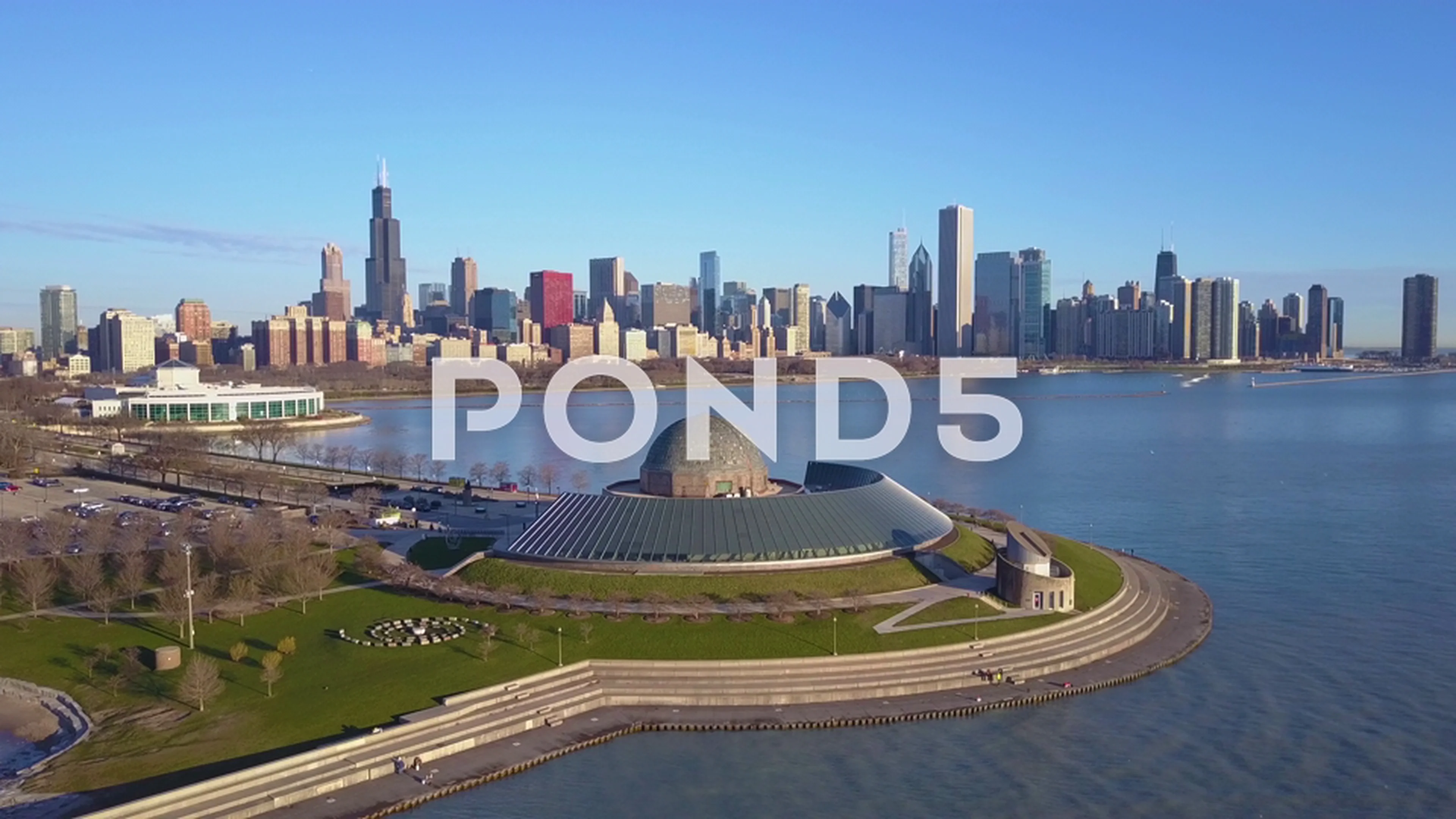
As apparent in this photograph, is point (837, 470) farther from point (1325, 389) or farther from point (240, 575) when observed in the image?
point (1325, 389)

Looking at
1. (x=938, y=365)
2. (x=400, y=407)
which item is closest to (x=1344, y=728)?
(x=400, y=407)

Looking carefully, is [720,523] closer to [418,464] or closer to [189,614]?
[189,614]

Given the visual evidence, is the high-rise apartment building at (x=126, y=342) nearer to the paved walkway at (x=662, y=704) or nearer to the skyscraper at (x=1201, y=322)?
the paved walkway at (x=662, y=704)

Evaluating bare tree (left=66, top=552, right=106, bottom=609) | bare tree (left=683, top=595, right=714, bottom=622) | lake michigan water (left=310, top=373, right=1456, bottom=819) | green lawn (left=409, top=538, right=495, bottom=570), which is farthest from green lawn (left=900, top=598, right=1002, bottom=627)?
bare tree (left=66, top=552, right=106, bottom=609)

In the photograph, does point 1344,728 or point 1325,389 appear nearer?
point 1344,728

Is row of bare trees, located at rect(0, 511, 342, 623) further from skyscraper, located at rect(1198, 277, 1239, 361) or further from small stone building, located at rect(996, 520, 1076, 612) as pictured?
skyscraper, located at rect(1198, 277, 1239, 361)

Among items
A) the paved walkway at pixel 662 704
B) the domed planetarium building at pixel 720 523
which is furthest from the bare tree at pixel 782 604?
the paved walkway at pixel 662 704

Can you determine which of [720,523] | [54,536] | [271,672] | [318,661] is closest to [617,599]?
[720,523]
